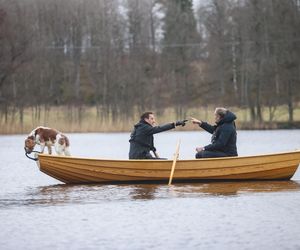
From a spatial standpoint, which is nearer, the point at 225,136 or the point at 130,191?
the point at 130,191

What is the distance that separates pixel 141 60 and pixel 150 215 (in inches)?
1701

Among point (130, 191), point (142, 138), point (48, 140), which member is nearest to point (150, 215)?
point (130, 191)

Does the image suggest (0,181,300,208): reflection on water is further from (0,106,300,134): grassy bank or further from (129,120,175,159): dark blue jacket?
(0,106,300,134): grassy bank

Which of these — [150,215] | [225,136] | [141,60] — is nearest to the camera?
[150,215]

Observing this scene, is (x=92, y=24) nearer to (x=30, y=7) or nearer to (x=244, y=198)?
(x=30, y=7)

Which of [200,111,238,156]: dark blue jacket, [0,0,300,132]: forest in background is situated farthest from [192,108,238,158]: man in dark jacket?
[0,0,300,132]: forest in background

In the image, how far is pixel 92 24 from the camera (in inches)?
2571

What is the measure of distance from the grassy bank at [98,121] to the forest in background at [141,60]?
17cm

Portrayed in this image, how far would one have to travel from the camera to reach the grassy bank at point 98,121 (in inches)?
1581

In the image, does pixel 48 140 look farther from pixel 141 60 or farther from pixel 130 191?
pixel 141 60

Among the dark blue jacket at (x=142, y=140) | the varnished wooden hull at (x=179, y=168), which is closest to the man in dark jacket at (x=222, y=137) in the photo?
the varnished wooden hull at (x=179, y=168)

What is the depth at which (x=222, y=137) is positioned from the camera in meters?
15.9

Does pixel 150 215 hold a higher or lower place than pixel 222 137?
lower

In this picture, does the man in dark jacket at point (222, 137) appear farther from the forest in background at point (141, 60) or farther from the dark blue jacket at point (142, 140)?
the forest in background at point (141, 60)
